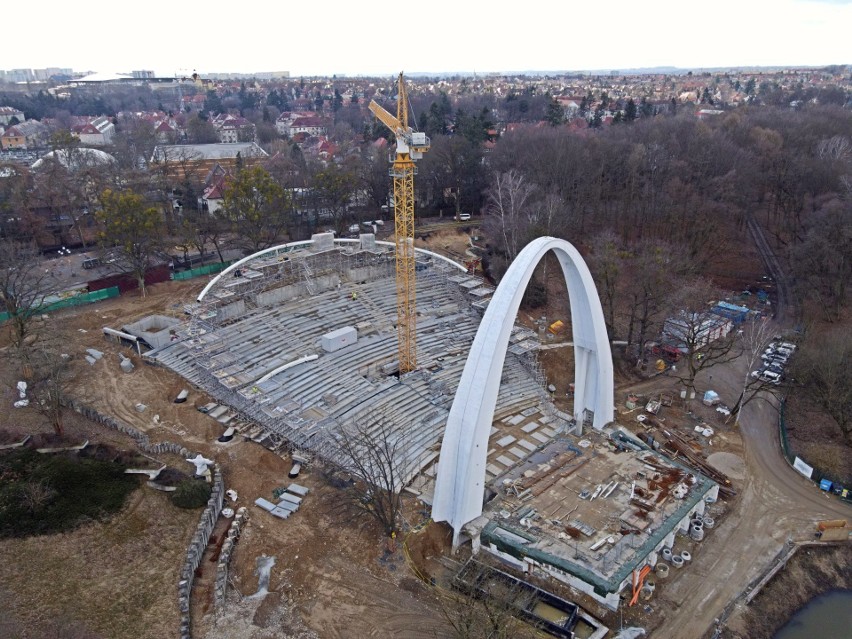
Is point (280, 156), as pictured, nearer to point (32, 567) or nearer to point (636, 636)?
point (32, 567)

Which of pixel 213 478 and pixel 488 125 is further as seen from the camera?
pixel 488 125

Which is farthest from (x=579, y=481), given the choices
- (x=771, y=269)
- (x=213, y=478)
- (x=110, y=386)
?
(x=771, y=269)

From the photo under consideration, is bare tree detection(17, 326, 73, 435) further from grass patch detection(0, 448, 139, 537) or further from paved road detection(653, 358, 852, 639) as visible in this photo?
paved road detection(653, 358, 852, 639)

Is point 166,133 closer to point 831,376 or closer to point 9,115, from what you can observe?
point 9,115

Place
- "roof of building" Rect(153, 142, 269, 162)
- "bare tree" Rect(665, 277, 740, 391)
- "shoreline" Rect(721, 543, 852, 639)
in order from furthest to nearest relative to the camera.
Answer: "roof of building" Rect(153, 142, 269, 162), "bare tree" Rect(665, 277, 740, 391), "shoreline" Rect(721, 543, 852, 639)

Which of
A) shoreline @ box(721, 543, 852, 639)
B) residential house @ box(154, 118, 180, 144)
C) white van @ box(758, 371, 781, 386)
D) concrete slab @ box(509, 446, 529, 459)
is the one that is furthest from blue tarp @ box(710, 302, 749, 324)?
residential house @ box(154, 118, 180, 144)
